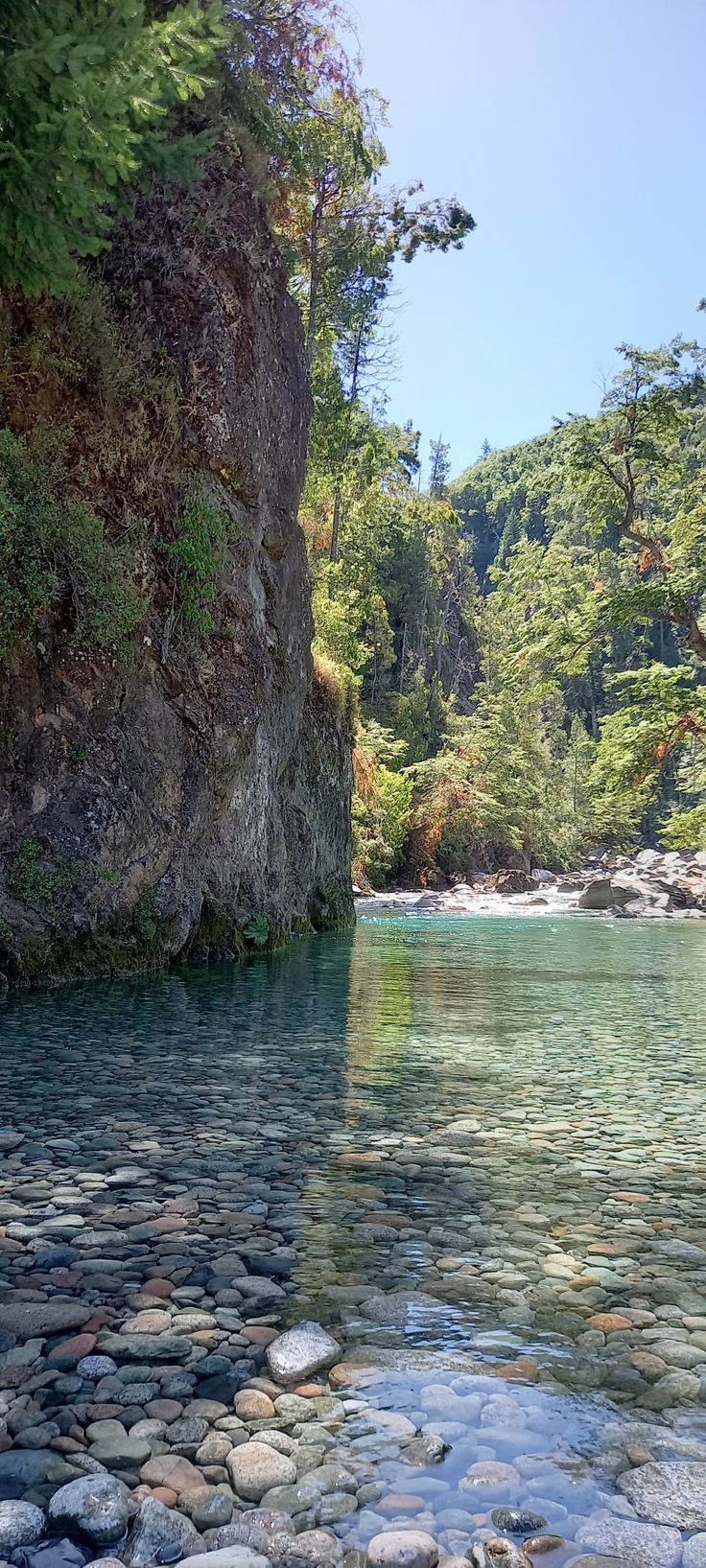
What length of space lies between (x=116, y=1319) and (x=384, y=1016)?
17.8 feet

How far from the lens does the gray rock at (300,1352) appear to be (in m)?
2.16

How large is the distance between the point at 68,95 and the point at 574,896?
3328 centimetres

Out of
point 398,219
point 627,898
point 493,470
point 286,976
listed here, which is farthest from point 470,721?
point 493,470

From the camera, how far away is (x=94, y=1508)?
1.64 m

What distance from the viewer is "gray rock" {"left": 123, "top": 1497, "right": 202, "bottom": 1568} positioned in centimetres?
155

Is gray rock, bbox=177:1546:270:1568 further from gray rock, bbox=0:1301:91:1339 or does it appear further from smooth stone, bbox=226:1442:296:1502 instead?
gray rock, bbox=0:1301:91:1339

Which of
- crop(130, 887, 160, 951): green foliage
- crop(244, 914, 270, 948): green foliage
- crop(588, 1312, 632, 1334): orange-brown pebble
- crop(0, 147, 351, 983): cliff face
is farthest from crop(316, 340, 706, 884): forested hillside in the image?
crop(588, 1312, 632, 1334): orange-brown pebble

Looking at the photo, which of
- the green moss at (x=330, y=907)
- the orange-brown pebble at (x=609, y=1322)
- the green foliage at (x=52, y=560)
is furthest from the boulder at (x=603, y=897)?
the orange-brown pebble at (x=609, y=1322)

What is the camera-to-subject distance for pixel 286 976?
1030 centimetres

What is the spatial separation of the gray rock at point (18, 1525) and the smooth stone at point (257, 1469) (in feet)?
1.15

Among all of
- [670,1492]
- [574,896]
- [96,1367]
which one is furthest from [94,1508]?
[574,896]

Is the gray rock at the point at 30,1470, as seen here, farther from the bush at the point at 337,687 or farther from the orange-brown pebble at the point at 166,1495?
the bush at the point at 337,687

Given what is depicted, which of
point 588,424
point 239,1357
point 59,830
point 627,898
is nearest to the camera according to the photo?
point 239,1357

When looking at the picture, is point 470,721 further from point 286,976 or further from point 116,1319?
point 116,1319
